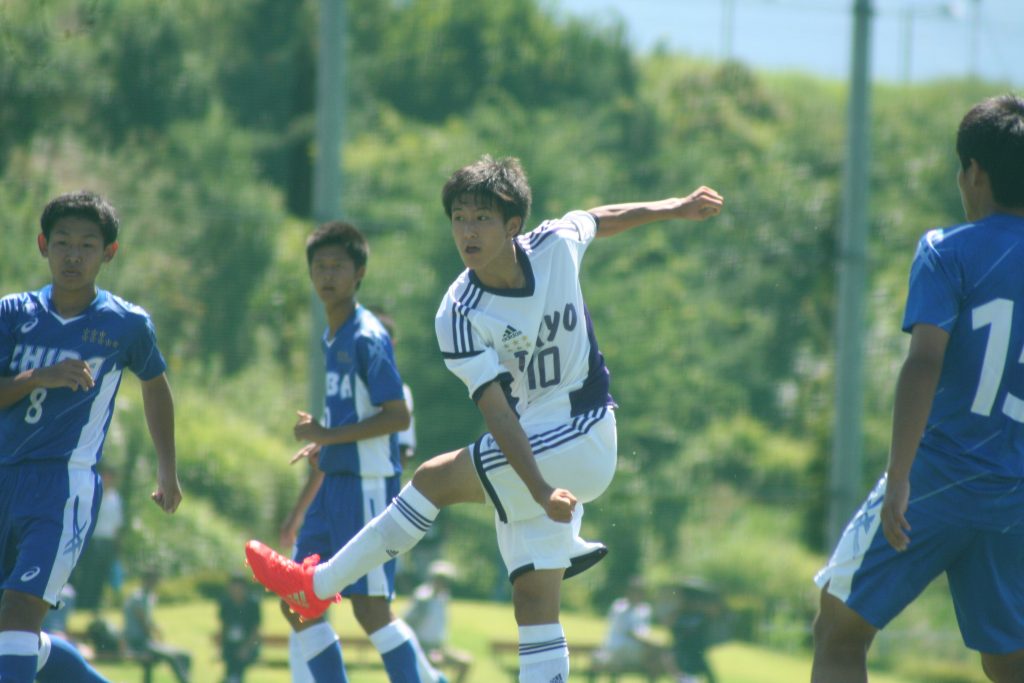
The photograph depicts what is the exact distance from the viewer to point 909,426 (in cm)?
340

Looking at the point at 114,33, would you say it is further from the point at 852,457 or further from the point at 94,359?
the point at 852,457

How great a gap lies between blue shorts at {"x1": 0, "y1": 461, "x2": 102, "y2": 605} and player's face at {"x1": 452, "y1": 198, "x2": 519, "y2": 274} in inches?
61.1

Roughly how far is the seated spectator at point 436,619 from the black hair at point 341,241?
3.06 metres

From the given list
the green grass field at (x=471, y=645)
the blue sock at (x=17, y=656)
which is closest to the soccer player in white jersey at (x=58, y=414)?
the blue sock at (x=17, y=656)

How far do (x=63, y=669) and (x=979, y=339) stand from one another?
328 cm

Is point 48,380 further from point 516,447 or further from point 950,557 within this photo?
point 950,557

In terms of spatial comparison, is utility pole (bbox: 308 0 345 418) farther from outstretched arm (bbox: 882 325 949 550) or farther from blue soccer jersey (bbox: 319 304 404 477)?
outstretched arm (bbox: 882 325 949 550)

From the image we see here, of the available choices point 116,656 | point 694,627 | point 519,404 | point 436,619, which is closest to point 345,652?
point 436,619

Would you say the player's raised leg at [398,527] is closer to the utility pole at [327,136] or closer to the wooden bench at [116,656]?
the utility pole at [327,136]

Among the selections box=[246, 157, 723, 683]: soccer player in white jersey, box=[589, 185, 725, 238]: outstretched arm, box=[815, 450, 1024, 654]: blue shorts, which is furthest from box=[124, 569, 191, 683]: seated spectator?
box=[815, 450, 1024, 654]: blue shorts

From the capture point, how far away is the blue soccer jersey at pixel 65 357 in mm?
4199

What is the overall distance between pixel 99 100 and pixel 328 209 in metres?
1.64

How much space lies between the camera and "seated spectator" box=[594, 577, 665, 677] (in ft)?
26.5

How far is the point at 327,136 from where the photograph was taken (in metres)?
7.40
